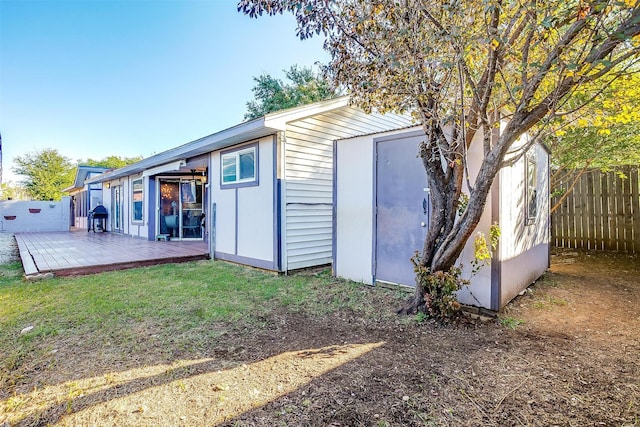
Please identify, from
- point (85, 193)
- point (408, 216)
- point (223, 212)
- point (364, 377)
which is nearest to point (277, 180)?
point (223, 212)

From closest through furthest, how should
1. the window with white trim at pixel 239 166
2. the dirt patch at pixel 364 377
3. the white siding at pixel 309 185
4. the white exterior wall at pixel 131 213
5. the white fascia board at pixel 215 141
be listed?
1. the dirt patch at pixel 364 377
2. the white fascia board at pixel 215 141
3. the white siding at pixel 309 185
4. the window with white trim at pixel 239 166
5. the white exterior wall at pixel 131 213

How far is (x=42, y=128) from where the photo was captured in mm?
21672

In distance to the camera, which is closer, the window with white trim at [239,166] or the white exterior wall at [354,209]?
the white exterior wall at [354,209]

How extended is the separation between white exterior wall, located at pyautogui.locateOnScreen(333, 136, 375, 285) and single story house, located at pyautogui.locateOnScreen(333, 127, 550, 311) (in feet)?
0.05

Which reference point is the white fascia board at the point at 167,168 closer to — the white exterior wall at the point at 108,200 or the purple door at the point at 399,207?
the white exterior wall at the point at 108,200

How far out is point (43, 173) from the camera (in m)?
30.1

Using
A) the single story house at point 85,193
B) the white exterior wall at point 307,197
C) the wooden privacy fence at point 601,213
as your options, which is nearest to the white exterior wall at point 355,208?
the white exterior wall at point 307,197

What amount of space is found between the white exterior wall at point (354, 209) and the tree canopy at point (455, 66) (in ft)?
3.86

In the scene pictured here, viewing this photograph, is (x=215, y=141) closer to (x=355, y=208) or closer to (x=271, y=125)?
(x=271, y=125)

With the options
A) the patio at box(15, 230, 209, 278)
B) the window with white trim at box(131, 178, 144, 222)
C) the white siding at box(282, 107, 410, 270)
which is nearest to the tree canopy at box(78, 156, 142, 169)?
the window with white trim at box(131, 178, 144, 222)

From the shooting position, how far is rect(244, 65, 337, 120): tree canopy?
15812 mm

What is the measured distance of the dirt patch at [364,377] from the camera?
5.90ft

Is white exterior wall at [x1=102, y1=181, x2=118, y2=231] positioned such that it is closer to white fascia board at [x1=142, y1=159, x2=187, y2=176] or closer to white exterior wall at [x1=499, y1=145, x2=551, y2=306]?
white fascia board at [x1=142, y1=159, x2=187, y2=176]

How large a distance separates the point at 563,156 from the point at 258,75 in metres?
14.4
